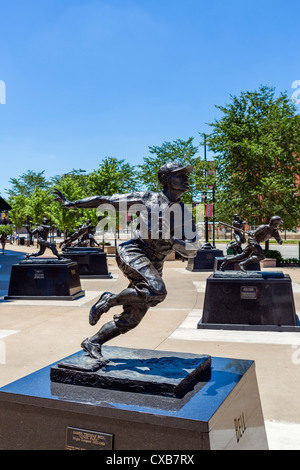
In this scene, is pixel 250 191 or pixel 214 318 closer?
pixel 214 318

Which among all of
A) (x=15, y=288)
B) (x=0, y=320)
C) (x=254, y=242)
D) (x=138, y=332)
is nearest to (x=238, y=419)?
(x=138, y=332)

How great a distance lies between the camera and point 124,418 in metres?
3.19

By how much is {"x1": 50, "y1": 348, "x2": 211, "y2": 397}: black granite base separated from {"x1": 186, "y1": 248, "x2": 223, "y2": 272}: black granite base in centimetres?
1667

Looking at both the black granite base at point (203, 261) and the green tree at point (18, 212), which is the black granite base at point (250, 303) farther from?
the green tree at point (18, 212)

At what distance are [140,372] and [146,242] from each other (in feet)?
Answer: 4.02

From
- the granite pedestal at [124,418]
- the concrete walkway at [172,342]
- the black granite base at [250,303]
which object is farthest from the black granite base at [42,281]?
the granite pedestal at [124,418]

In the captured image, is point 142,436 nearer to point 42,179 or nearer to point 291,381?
point 291,381

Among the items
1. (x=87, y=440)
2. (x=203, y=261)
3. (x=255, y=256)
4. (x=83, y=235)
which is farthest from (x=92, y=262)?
(x=87, y=440)

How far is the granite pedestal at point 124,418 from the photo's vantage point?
308cm

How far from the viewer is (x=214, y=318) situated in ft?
30.1

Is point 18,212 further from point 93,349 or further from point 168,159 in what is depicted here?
point 93,349

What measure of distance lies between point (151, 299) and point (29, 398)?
132 centimetres

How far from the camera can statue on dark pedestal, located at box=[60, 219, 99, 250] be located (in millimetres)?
19562

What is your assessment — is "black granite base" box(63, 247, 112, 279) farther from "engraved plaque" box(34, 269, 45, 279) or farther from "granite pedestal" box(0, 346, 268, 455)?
"granite pedestal" box(0, 346, 268, 455)
